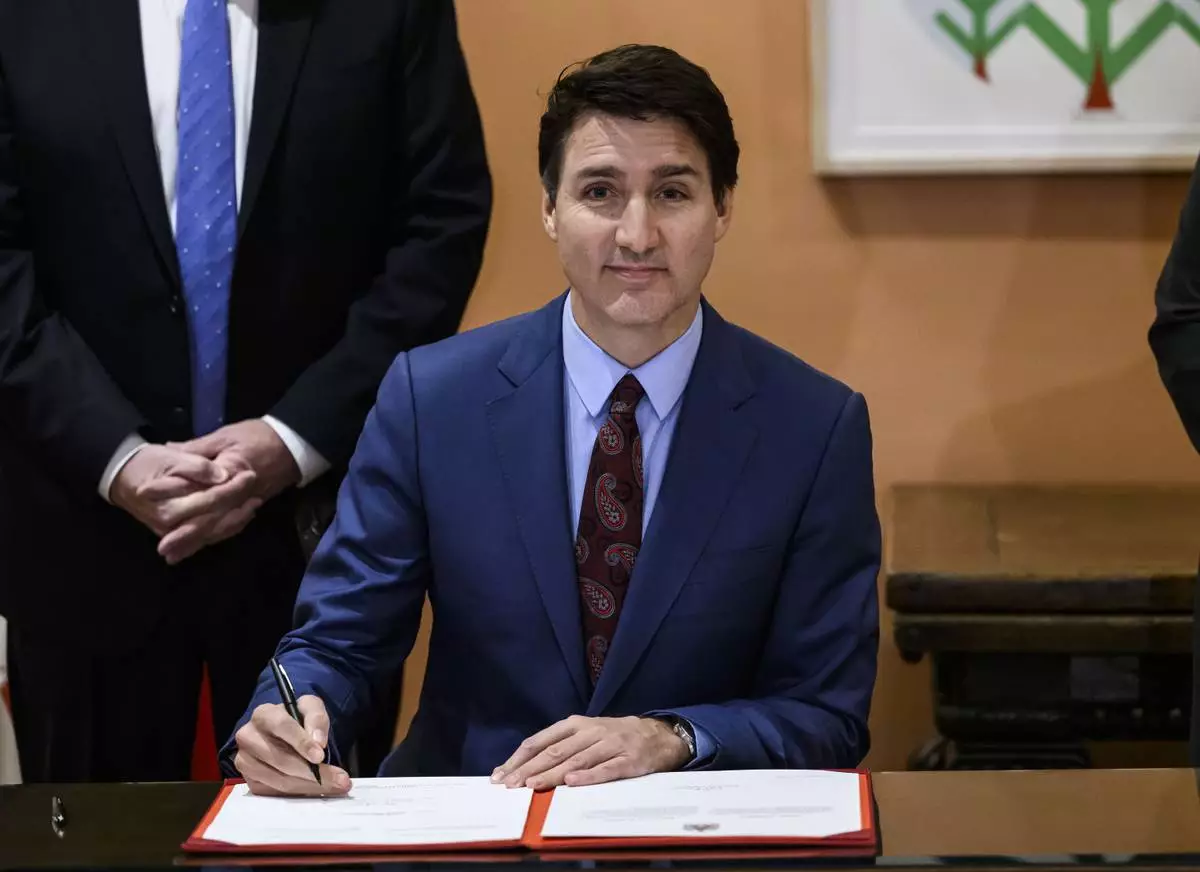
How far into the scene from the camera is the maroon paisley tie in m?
1.73

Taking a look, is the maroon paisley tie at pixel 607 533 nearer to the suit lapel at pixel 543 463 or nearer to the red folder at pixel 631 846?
the suit lapel at pixel 543 463

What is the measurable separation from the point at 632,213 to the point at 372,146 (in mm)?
681

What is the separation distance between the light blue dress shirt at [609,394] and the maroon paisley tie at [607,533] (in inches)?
0.8

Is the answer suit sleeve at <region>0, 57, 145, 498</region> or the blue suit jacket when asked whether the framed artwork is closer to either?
the blue suit jacket

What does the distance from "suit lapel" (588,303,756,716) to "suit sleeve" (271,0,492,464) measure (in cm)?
58

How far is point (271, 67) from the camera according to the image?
7.34 ft

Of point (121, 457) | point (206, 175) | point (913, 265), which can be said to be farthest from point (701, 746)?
point (913, 265)

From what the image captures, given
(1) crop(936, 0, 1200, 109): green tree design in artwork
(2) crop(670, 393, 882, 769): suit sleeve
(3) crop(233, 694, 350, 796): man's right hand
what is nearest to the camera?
(3) crop(233, 694, 350, 796): man's right hand

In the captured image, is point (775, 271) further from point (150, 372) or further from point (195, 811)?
point (195, 811)

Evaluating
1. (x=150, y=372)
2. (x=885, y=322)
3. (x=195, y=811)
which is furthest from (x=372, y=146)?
(x=195, y=811)

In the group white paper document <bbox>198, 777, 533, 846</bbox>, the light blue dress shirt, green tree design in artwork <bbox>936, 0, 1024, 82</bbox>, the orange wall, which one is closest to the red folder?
white paper document <bbox>198, 777, 533, 846</bbox>

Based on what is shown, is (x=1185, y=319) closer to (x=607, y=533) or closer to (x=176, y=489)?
(x=607, y=533)

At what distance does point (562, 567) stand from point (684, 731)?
0.25 m

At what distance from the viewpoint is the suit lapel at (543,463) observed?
1716 millimetres
